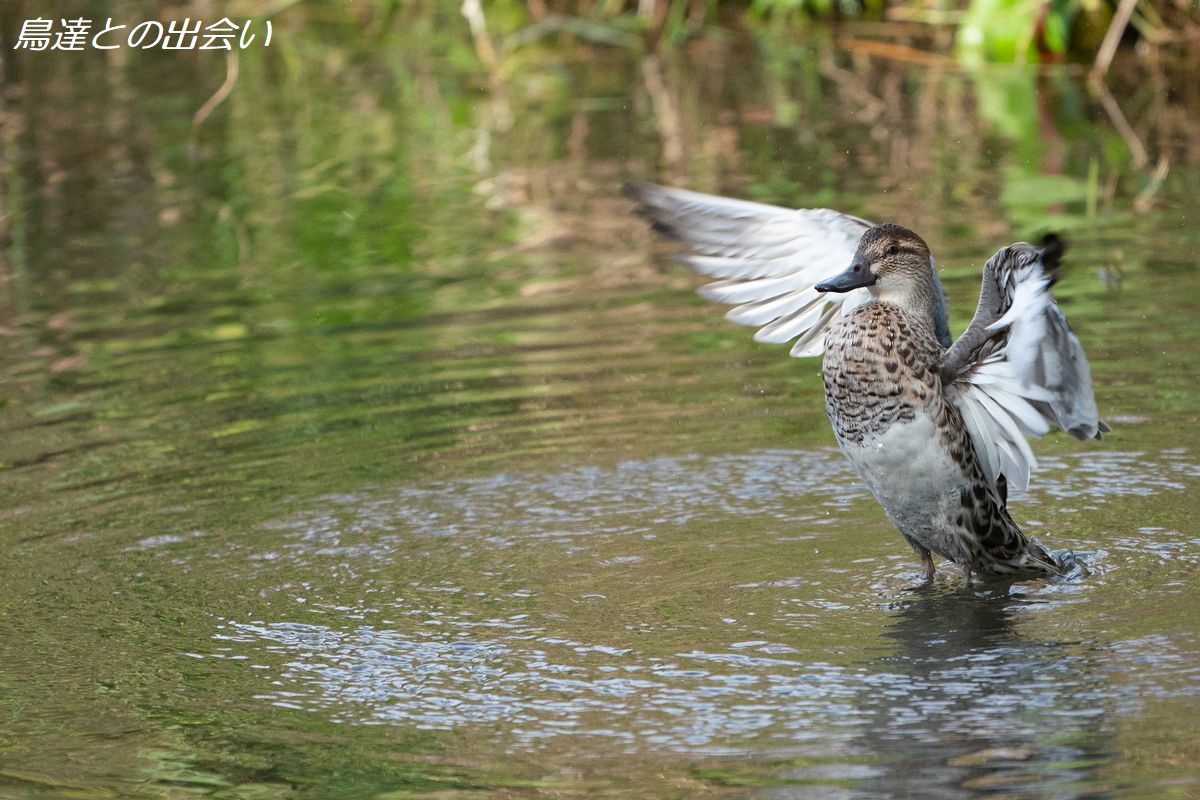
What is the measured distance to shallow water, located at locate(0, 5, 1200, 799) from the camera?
14.8ft

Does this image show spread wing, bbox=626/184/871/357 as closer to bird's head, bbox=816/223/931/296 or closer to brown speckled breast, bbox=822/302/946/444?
bird's head, bbox=816/223/931/296

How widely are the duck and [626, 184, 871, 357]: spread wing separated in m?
0.20

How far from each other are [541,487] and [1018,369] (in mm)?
2236

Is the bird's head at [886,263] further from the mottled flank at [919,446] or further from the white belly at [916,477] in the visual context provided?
the white belly at [916,477]

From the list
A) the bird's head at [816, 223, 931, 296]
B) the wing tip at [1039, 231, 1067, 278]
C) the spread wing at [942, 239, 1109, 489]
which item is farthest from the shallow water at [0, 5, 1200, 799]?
the wing tip at [1039, 231, 1067, 278]

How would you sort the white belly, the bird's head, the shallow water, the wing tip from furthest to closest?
the bird's head, the white belly, the wing tip, the shallow water

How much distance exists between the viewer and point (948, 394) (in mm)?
5430

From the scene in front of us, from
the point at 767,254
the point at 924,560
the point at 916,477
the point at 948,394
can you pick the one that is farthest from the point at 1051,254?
the point at 767,254

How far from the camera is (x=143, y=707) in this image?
488 cm

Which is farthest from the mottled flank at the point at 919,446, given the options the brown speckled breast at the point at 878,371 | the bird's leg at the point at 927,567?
the bird's leg at the point at 927,567

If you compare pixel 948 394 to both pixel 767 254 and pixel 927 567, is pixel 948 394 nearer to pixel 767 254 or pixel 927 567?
pixel 927 567

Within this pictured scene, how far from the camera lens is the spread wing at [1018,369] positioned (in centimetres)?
482

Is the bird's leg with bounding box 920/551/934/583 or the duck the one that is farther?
the bird's leg with bounding box 920/551/934/583

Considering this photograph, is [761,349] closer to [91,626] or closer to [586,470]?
[586,470]
